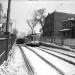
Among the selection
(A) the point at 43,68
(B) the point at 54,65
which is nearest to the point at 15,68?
(A) the point at 43,68

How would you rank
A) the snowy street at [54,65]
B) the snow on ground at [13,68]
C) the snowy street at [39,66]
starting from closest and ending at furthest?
the snow on ground at [13,68]
the snowy street at [39,66]
the snowy street at [54,65]

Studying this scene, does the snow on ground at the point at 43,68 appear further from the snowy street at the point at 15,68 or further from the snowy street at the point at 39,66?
the snowy street at the point at 15,68

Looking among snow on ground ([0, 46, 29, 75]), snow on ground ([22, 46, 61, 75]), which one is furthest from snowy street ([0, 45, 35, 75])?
snow on ground ([22, 46, 61, 75])

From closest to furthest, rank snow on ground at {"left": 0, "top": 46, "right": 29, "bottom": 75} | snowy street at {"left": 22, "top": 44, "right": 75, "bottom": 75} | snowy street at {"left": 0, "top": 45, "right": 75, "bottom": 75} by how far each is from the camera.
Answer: snow on ground at {"left": 0, "top": 46, "right": 29, "bottom": 75}, snowy street at {"left": 0, "top": 45, "right": 75, "bottom": 75}, snowy street at {"left": 22, "top": 44, "right": 75, "bottom": 75}

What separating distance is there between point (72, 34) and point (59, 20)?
503 inches

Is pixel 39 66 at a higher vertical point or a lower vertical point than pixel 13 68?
lower

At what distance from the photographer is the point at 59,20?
54.8 metres

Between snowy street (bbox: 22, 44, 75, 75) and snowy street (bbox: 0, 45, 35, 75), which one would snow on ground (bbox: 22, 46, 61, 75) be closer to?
snowy street (bbox: 22, 44, 75, 75)

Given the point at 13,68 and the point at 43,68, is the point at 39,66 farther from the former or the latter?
the point at 13,68

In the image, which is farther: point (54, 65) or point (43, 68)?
point (54, 65)

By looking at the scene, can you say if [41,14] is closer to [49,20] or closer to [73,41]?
[49,20]

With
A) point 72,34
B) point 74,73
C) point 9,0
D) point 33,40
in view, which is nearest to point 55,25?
point 72,34

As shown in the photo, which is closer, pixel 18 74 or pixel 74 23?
pixel 18 74

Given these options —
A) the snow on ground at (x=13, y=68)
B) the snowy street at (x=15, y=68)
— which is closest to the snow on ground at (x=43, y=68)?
the snowy street at (x=15, y=68)
